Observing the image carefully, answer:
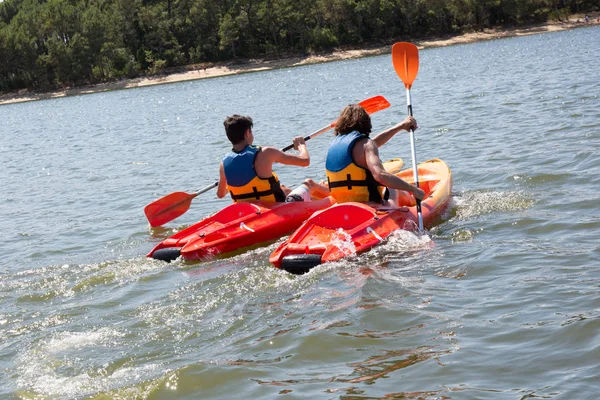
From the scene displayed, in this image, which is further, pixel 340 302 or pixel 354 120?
pixel 354 120

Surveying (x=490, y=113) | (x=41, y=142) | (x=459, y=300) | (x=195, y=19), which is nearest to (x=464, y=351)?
(x=459, y=300)

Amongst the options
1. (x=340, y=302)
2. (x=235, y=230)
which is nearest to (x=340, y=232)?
(x=340, y=302)

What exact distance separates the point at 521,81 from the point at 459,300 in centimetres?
1675

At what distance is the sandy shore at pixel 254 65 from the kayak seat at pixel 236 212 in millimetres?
59263

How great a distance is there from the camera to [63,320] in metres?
6.08

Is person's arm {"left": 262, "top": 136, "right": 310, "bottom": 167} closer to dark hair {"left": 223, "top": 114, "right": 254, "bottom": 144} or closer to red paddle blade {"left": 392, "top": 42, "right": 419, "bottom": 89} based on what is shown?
dark hair {"left": 223, "top": 114, "right": 254, "bottom": 144}

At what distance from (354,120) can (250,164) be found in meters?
1.31

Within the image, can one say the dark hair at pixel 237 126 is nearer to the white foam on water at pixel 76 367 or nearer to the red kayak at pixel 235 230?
the red kayak at pixel 235 230

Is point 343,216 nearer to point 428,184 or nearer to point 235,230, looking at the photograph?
point 235,230

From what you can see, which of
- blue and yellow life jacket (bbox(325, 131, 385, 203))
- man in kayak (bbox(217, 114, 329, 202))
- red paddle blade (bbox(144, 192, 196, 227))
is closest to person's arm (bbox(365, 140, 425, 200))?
blue and yellow life jacket (bbox(325, 131, 385, 203))

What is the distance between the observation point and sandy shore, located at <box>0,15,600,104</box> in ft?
216

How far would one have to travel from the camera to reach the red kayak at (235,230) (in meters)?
7.59

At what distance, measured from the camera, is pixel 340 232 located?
6.83 m

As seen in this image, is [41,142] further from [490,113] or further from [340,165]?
[340,165]
